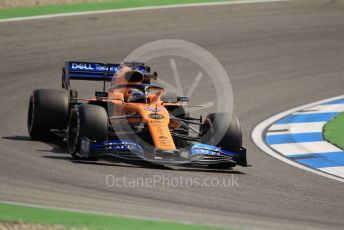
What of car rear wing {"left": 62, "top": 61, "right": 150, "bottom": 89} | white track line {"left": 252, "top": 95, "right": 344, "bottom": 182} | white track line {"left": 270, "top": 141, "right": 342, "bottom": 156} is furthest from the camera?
car rear wing {"left": 62, "top": 61, "right": 150, "bottom": 89}

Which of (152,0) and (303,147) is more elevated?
(152,0)

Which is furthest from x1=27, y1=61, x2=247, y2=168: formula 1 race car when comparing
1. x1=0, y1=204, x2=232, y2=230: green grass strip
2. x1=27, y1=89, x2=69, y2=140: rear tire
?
x1=0, y1=204, x2=232, y2=230: green grass strip

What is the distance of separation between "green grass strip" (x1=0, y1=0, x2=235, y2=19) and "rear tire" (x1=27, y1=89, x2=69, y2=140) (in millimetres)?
9043

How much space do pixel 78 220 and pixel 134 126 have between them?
4.00 meters

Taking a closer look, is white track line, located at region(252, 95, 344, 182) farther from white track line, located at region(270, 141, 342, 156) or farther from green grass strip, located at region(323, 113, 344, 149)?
green grass strip, located at region(323, 113, 344, 149)

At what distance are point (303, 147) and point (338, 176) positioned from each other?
1.98m

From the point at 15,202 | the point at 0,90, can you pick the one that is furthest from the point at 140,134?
the point at 0,90

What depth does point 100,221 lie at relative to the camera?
28.9 ft

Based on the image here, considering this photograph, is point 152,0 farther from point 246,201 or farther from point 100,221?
point 100,221

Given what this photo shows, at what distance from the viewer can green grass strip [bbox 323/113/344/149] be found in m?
14.9

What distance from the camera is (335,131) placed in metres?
15.6

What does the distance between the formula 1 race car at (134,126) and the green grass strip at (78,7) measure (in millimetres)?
8834

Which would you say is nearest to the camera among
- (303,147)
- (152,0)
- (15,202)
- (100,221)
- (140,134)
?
(100,221)

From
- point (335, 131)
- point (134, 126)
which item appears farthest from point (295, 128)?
point (134, 126)
